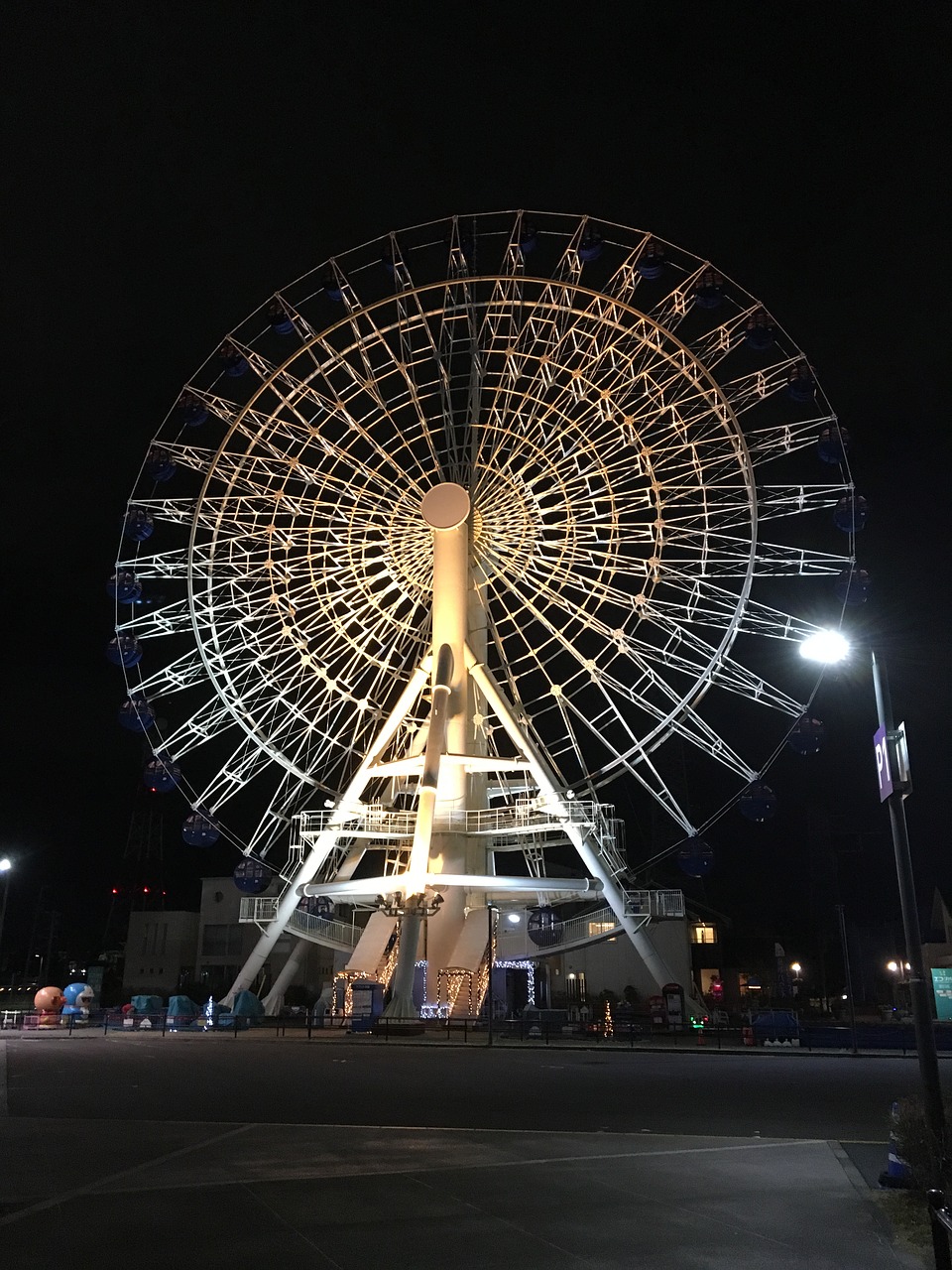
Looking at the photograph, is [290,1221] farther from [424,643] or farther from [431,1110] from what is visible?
[424,643]

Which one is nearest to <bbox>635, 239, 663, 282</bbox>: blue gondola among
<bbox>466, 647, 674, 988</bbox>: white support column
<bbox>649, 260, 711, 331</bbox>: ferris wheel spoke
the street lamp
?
<bbox>649, 260, 711, 331</bbox>: ferris wheel spoke

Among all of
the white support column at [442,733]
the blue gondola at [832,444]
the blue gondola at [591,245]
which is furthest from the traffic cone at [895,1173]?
the blue gondola at [591,245]

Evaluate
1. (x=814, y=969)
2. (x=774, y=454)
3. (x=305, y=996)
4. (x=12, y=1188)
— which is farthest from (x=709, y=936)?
(x=12, y=1188)

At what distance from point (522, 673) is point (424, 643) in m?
5.46

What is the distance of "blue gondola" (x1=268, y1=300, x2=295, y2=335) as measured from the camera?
31.8 meters

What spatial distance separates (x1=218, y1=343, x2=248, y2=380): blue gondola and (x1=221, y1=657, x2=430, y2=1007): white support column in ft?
39.6

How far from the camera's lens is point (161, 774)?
34.8 m

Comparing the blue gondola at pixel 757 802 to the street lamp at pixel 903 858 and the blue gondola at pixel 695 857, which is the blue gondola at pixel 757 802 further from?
the street lamp at pixel 903 858

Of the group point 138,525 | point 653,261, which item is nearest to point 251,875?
point 138,525

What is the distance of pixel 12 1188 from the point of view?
8500 millimetres

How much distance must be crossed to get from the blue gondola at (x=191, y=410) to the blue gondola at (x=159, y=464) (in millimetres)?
1230

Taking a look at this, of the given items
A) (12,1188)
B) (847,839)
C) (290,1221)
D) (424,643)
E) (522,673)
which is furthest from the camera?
(847,839)

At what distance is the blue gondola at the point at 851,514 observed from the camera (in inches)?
1173

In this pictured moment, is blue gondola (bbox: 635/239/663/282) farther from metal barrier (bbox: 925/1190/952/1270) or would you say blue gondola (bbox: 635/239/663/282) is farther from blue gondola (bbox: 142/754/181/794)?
metal barrier (bbox: 925/1190/952/1270)
